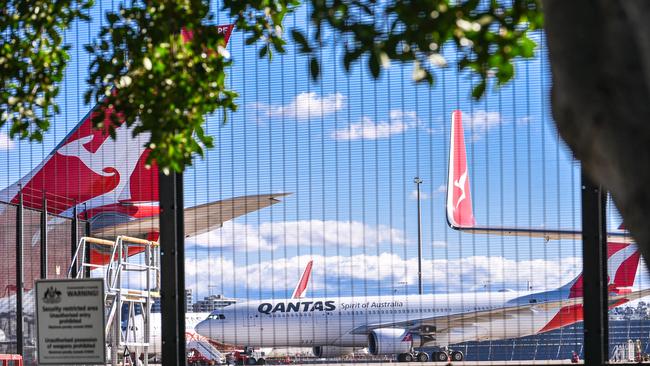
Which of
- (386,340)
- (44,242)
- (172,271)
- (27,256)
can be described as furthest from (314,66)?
(386,340)

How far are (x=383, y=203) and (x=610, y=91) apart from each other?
4182 mm

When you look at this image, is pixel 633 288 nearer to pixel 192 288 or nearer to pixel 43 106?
pixel 192 288

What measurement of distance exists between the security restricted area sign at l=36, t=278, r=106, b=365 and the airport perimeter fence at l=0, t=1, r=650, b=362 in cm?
67

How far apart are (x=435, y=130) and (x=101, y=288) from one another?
2416 millimetres

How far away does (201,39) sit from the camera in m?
5.42

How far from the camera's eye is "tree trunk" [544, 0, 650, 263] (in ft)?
8.55

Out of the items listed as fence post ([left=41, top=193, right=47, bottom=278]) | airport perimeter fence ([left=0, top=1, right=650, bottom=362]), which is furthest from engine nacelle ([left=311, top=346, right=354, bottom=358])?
fence post ([left=41, top=193, right=47, bottom=278])

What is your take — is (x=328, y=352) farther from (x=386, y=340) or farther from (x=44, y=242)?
(x=386, y=340)

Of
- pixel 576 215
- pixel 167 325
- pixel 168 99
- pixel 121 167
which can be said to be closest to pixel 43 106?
pixel 168 99

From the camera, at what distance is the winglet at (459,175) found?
667 cm

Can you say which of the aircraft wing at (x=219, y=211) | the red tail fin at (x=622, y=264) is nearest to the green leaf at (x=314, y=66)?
the aircraft wing at (x=219, y=211)

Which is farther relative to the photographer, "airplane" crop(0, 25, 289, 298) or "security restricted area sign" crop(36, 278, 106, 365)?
"airplane" crop(0, 25, 289, 298)

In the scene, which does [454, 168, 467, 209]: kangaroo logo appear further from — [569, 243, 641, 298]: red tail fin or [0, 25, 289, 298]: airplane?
[0, 25, 289, 298]: airplane

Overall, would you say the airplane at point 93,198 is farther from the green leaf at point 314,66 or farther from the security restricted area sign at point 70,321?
the green leaf at point 314,66
